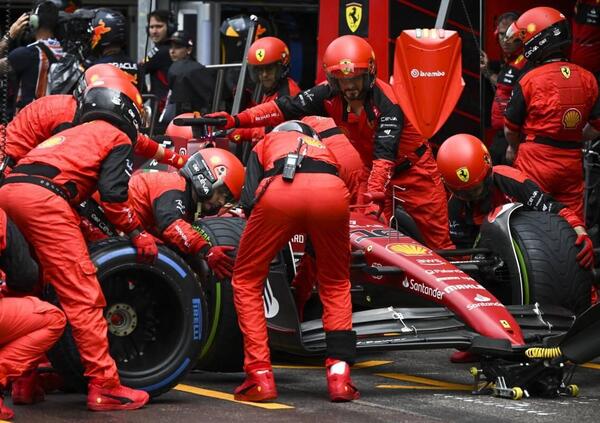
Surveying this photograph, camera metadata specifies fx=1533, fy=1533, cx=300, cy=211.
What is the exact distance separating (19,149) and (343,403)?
273 centimetres

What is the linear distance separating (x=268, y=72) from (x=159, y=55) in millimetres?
3116

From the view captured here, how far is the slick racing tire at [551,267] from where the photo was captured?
9016 millimetres

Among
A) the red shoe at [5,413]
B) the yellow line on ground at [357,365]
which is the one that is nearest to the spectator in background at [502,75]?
the yellow line on ground at [357,365]

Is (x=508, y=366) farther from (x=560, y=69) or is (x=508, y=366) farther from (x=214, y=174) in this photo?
(x=560, y=69)

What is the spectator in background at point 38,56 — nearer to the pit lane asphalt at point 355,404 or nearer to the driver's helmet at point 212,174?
the driver's helmet at point 212,174

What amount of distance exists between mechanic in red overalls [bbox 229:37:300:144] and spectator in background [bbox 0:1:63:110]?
7.43 feet

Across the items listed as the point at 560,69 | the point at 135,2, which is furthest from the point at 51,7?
the point at 560,69

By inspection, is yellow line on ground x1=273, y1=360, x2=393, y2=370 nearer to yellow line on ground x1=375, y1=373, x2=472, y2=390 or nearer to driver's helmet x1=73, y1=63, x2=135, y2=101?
yellow line on ground x1=375, y1=373, x2=472, y2=390

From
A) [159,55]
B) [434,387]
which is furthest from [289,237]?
[159,55]

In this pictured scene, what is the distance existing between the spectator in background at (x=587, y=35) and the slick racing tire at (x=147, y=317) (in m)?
5.45

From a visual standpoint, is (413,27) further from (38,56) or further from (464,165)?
(38,56)

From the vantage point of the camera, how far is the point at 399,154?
1076 cm

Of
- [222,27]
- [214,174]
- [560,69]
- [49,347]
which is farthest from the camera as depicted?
[222,27]

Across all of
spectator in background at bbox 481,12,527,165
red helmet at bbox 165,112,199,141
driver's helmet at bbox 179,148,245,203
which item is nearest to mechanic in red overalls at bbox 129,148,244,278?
driver's helmet at bbox 179,148,245,203
